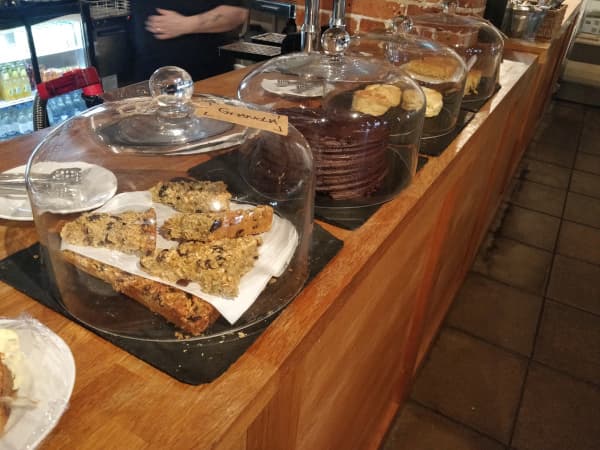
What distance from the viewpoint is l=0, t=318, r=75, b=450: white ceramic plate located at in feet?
1.36

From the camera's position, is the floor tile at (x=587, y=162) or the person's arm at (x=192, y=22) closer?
the person's arm at (x=192, y=22)

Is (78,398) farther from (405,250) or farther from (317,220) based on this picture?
(405,250)

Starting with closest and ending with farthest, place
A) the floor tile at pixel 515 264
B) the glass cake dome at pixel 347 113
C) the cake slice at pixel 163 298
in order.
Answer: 1. the cake slice at pixel 163 298
2. the glass cake dome at pixel 347 113
3. the floor tile at pixel 515 264

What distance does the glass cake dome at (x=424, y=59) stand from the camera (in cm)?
134

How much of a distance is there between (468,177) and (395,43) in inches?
16.9

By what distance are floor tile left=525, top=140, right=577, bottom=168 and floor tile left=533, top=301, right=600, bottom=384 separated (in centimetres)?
179

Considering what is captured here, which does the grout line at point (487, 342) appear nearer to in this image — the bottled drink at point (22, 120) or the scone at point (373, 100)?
the scone at point (373, 100)

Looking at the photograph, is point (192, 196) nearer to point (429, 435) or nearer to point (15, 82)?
point (429, 435)

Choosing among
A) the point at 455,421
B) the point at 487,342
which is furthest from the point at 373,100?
the point at 487,342

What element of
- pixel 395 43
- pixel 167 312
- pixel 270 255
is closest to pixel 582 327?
pixel 395 43

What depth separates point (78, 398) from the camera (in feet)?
1.56

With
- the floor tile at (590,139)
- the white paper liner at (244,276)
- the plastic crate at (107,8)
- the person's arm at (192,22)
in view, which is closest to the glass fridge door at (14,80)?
the plastic crate at (107,8)

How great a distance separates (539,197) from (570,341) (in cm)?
133

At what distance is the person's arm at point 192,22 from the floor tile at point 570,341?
188 centimetres
